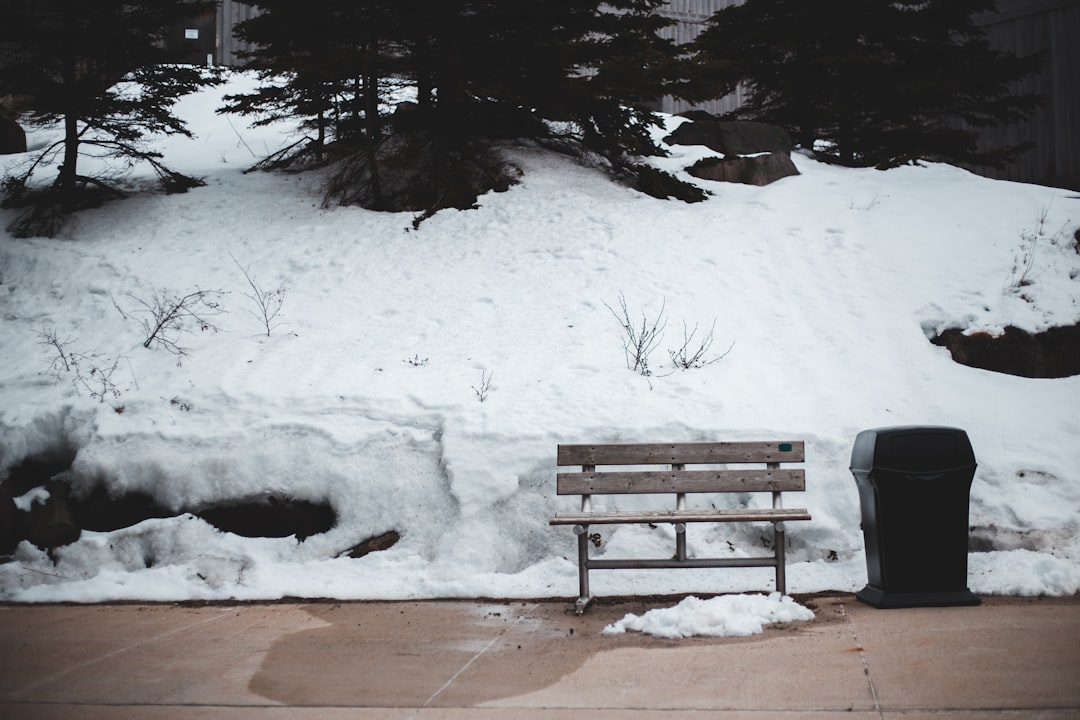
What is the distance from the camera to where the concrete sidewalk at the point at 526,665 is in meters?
3.40

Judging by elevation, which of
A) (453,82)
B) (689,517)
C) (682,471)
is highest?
(453,82)

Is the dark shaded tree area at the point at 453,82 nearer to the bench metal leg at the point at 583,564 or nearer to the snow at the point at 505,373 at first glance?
the snow at the point at 505,373

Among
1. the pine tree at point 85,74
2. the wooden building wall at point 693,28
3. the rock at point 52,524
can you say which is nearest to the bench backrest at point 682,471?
the rock at point 52,524

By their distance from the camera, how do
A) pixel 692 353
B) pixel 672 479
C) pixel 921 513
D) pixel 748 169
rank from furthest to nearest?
1. pixel 748 169
2. pixel 692 353
3. pixel 672 479
4. pixel 921 513

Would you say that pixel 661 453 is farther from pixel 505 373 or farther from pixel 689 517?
pixel 505 373

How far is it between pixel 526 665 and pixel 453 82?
9.96 metres

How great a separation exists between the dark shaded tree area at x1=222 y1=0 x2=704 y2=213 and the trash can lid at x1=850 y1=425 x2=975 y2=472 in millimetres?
7662

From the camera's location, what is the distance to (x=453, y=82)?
12.0 metres

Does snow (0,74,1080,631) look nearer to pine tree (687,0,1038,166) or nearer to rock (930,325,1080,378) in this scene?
rock (930,325,1080,378)

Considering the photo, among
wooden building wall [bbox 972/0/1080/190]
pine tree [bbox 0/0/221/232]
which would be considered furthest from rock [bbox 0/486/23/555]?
wooden building wall [bbox 972/0/1080/190]

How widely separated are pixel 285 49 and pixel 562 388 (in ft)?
24.1

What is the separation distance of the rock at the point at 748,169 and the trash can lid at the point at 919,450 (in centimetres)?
838

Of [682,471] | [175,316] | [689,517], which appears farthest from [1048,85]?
[175,316]

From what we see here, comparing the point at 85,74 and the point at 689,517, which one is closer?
the point at 689,517
